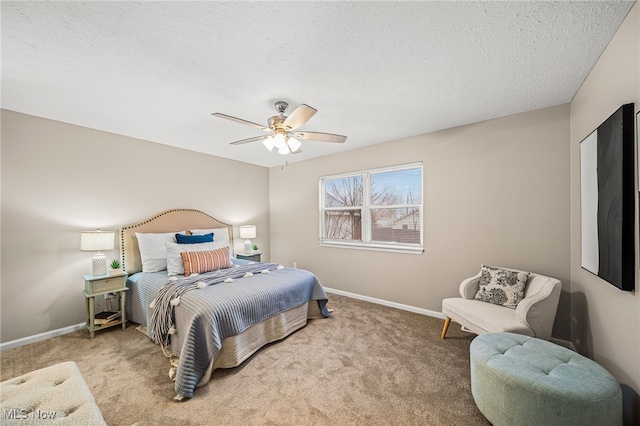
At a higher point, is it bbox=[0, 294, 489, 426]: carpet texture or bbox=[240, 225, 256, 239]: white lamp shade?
bbox=[240, 225, 256, 239]: white lamp shade

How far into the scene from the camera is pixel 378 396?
187cm

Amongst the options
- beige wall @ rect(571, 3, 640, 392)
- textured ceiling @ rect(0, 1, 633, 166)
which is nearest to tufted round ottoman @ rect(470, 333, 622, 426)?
beige wall @ rect(571, 3, 640, 392)

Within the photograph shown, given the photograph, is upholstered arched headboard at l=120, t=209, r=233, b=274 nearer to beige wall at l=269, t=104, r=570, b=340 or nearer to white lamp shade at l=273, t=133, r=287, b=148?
beige wall at l=269, t=104, r=570, b=340

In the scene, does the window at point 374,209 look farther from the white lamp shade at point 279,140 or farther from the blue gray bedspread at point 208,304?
the white lamp shade at point 279,140

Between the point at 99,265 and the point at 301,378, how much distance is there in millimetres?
2646

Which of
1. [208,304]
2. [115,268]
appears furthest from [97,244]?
[208,304]

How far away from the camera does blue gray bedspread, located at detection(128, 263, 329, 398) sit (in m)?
1.98

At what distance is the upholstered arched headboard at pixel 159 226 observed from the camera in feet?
11.0

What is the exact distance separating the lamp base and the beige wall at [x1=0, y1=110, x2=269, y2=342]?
37cm

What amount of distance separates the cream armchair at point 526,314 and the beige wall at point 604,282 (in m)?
0.26

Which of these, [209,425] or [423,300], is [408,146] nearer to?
[423,300]

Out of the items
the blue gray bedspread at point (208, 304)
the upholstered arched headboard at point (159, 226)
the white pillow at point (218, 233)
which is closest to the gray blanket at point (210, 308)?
the blue gray bedspread at point (208, 304)

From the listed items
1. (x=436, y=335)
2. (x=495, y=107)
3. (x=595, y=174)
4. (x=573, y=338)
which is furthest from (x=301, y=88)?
(x=573, y=338)

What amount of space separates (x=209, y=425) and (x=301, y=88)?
2587 millimetres
